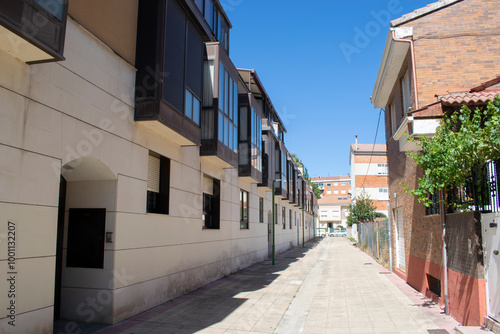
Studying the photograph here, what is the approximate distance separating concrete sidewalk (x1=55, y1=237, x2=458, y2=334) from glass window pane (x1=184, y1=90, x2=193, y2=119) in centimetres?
Result: 454

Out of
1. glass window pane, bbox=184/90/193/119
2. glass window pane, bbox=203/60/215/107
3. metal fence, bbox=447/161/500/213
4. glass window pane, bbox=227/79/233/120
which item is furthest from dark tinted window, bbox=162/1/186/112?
metal fence, bbox=447/161/500/213

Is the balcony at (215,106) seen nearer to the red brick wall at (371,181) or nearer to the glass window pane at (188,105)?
the glass window pane at (188,105)

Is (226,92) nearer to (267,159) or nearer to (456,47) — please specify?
(456,47)

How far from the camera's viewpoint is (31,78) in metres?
5.21

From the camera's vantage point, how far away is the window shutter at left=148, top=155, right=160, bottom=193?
28.7 ft

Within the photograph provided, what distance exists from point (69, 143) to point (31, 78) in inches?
44.0

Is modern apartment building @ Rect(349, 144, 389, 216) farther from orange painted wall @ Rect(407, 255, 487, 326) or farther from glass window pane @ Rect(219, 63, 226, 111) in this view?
orange painted wall @ Rect(407, 255, 487, 326)

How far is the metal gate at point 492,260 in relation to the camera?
548cm

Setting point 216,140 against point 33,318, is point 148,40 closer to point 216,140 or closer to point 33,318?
point 216,140

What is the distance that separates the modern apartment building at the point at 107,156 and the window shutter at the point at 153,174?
45 millimetres

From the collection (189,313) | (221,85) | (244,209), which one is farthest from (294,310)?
(244,209)

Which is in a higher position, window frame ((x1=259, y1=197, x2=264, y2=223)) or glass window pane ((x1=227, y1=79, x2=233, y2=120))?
glass window pane ((x1=227, y1=79, x2=233, y2=120))

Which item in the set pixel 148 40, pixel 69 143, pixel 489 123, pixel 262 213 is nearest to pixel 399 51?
pixel 489 123

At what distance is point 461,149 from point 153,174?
6337 mm
